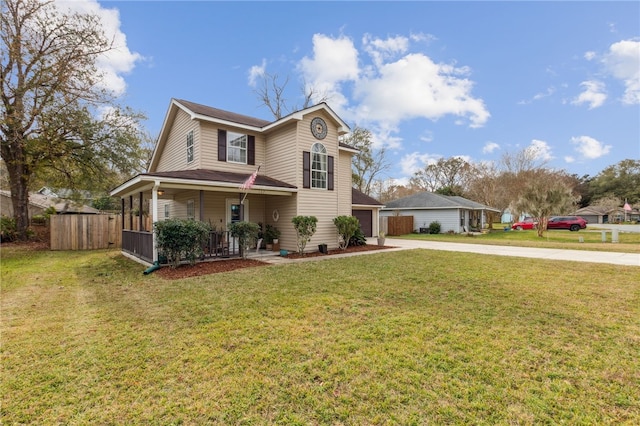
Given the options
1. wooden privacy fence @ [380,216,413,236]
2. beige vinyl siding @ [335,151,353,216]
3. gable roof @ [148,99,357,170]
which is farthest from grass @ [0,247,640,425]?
wooden privacy fence @ [380,216,413,236]

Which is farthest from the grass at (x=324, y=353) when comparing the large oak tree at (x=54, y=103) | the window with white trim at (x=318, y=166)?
the large oak tree at (x=54, y=103)

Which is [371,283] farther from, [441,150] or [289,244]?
[441,150]

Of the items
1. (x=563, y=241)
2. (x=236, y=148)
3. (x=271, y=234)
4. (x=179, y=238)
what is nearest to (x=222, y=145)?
(x=236, y=148)

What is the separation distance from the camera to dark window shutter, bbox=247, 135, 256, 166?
42.4 ft

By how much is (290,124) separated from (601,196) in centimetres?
6703

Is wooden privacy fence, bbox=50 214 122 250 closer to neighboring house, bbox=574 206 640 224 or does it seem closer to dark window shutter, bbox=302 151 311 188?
dark window shutter, bbox=302 151 311 188

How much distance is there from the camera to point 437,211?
26.0m

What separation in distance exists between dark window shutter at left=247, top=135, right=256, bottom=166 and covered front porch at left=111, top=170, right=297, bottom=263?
100 cm

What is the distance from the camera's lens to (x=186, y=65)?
56.5 ft

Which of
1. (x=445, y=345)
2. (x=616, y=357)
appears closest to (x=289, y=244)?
(x=445, y=345)

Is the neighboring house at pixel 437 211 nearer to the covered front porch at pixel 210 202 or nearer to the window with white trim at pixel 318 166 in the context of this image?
the window with white trim at pixel 318 166

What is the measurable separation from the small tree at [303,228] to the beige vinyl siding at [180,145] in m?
4.63

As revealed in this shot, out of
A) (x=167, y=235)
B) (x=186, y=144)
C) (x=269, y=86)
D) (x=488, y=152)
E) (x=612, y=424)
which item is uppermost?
(x=269, y=86)

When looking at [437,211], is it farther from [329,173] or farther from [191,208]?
[191,208]
